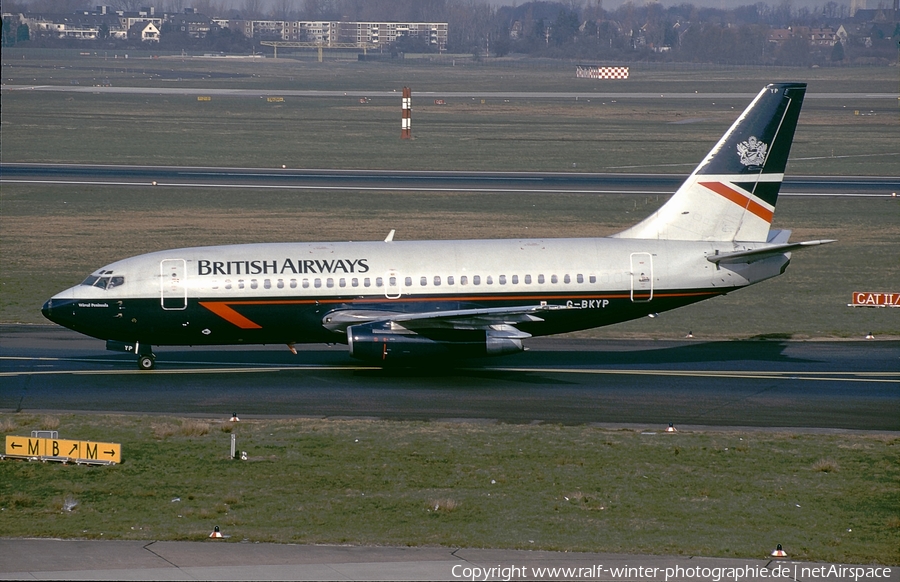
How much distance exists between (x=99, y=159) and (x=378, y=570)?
82659mm

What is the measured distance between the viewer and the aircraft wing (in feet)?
112

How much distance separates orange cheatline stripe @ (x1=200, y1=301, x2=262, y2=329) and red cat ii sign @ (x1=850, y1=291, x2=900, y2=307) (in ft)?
82.6

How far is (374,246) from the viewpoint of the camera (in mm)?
36656

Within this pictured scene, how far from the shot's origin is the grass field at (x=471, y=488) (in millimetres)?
21312

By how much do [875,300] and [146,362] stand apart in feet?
95.7

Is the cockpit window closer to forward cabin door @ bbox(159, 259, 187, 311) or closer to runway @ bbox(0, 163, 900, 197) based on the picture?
forward cabin door @ bbox(159, 259, 187, 311)

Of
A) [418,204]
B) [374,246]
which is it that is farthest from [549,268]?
[418,204]

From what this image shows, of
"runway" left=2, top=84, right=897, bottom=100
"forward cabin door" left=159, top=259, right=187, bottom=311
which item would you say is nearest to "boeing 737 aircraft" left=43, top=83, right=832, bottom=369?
"forward cabin door" left=159, top=259, right=187, bottom=311

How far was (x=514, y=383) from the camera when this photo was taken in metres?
34.8

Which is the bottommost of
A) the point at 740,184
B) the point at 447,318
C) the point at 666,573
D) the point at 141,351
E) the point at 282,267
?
the point at 141,351

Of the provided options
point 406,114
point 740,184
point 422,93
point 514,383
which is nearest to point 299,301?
point 514,383

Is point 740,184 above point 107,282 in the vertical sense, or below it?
above

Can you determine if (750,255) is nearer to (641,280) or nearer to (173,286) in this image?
(641,280)

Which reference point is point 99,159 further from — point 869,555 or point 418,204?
point 869,555
